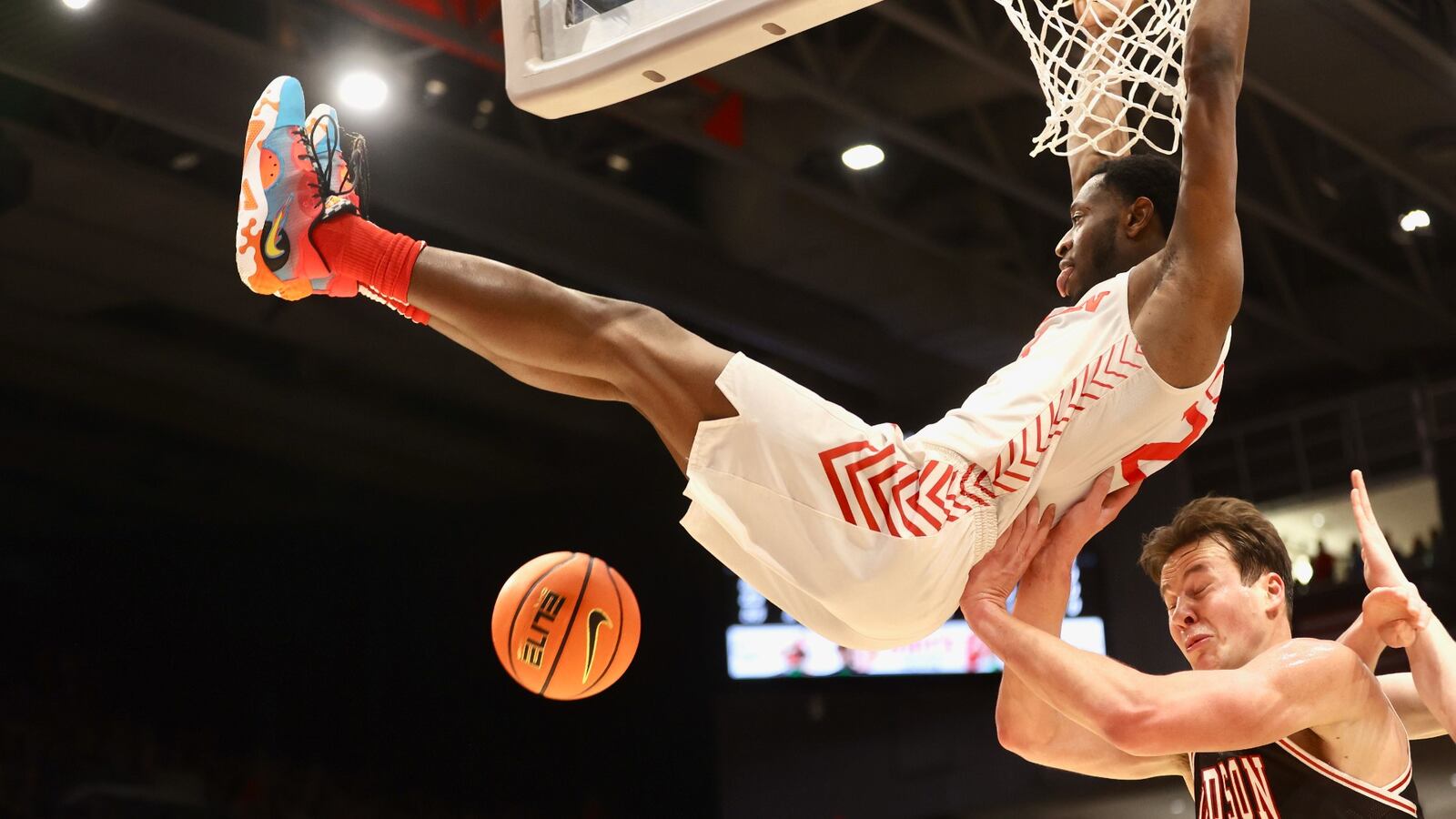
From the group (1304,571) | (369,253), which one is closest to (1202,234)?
(369,253)

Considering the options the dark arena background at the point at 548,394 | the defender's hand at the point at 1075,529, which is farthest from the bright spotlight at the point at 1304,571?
the defender's hand at the point at 1075,529

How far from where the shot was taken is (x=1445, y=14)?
7500mm

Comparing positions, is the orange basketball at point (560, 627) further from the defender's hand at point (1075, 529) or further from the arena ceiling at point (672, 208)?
the arena ceiling at point (672, 208)

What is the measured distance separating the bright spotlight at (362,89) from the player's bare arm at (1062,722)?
5731 mm

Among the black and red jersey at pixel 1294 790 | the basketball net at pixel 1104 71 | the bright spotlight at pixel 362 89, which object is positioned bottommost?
the black and red jersey at pixel 1294 790

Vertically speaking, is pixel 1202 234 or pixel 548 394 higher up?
pixel 548 394

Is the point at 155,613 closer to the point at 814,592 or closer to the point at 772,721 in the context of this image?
the point at 772,721

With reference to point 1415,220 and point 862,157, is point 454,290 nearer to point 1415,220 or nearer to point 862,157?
point 862,157

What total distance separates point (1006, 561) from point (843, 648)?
7602 millimetres

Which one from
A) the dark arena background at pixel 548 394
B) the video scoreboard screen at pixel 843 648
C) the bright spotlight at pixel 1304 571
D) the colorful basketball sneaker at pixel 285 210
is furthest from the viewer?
the bright spotlight at pixel 1304 571

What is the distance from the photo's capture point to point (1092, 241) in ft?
9.64

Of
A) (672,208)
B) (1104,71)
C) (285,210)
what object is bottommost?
(285,210)

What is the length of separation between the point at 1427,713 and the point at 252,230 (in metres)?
2.58

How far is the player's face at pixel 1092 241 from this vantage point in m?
2.93
